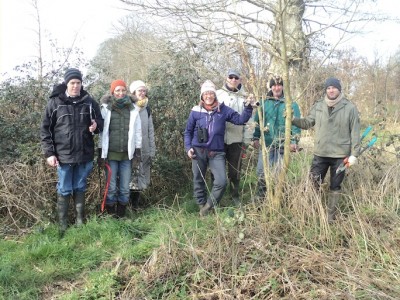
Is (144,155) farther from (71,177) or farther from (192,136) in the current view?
(71,177)

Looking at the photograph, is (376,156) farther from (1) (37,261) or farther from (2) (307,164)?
(1) (37,261)

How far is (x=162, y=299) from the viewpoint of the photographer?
308cm

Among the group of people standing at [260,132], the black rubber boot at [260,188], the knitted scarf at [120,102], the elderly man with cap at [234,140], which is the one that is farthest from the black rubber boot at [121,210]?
the black rubber boot at [260,188]

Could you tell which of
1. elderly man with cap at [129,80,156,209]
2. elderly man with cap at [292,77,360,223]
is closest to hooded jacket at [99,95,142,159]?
elderly man with cap at [129,80,156,209]

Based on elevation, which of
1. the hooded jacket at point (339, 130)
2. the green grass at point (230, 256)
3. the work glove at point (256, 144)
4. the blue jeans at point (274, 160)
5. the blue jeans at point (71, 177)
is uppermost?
the hooded jacket at point (339, 130)

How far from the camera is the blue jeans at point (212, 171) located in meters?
4.81

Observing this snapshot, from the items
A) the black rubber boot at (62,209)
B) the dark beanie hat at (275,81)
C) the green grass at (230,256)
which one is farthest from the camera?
the dark beanie hat at (275,81)

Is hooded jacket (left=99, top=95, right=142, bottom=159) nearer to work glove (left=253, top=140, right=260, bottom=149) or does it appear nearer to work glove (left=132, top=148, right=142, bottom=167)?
work glove (left=132, top=148, right=142, bottom=167)

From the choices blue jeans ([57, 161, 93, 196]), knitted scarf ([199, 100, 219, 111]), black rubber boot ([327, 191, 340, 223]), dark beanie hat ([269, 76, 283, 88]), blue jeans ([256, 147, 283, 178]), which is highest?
dark beanie hat ([269, 76, 283, 88])

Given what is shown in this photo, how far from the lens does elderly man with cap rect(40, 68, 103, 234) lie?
4324 mm

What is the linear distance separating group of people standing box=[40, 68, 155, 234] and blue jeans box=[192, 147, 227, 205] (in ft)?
2.56

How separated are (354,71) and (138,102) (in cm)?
712

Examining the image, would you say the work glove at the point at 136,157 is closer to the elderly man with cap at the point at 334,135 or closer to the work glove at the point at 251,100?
the work glove at the point at 251,100

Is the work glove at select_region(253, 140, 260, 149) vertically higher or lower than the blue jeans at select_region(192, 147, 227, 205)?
higher
